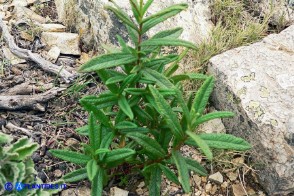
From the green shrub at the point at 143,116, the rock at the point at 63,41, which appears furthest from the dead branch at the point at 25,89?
the green shrub at the point at 143,116

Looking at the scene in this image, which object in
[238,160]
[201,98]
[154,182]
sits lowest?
[238,160]

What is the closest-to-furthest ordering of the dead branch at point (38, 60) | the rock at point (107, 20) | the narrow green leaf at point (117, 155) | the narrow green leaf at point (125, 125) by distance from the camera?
1. the narrow green leaf at point (117, 155)
2. the narrow green leaf at point (125, 125)
3. the dead branch at point (38, 60)
4. the rock at point (107, 20)

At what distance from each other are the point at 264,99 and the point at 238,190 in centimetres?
55

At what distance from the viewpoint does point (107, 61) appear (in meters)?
2.48

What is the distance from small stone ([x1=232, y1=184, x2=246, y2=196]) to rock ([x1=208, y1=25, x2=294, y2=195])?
13 centimetres

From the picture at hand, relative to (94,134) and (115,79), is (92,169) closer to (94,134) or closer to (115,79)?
(94,134)

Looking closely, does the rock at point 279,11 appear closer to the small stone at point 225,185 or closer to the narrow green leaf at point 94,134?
the small stone at point 225,185

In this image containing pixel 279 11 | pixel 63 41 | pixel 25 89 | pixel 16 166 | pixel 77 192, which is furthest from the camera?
pixel 279 11

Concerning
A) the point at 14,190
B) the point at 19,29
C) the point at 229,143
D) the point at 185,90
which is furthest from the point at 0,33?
the point at 229,143

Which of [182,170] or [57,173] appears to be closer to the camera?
[182,170]

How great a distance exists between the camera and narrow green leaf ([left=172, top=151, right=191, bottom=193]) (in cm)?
238

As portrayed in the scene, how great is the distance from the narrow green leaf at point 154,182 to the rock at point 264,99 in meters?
0.66

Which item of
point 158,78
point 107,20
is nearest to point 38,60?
point 107,20

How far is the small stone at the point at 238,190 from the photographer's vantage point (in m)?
2.95
